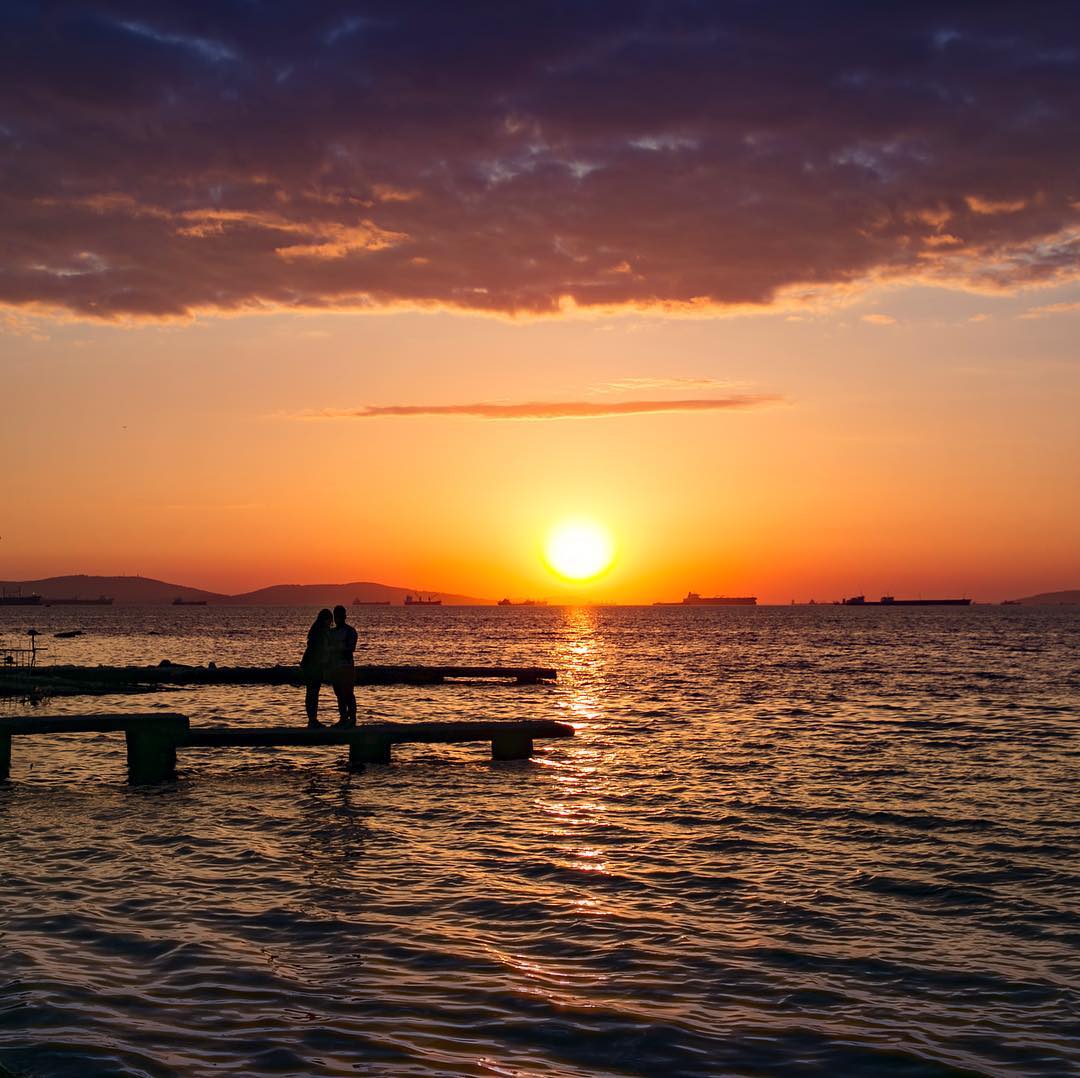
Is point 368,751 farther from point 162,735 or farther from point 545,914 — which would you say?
point 545,914

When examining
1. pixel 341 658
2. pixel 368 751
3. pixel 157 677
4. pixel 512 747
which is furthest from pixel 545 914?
pixel 157 677

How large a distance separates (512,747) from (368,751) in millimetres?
3323

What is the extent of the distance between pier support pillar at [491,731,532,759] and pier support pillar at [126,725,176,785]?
282 inches

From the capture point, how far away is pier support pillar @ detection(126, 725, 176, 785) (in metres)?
21.2

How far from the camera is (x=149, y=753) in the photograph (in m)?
21.2

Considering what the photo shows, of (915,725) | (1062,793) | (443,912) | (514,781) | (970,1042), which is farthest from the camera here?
(915,725)

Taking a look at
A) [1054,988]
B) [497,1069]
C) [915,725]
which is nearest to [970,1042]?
[1054,988]

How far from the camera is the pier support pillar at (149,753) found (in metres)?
21.2

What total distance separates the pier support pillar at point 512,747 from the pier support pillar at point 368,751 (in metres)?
2.51

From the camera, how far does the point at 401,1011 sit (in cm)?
882

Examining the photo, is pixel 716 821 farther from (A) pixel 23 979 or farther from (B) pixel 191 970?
(A) pixel 23 979

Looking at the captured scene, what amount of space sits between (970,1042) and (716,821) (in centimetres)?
904

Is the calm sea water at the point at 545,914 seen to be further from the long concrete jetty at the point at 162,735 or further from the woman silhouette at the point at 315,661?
the woman silhouette at the point at 315,661

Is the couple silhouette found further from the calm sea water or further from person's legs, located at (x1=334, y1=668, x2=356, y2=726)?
the calm sea water
